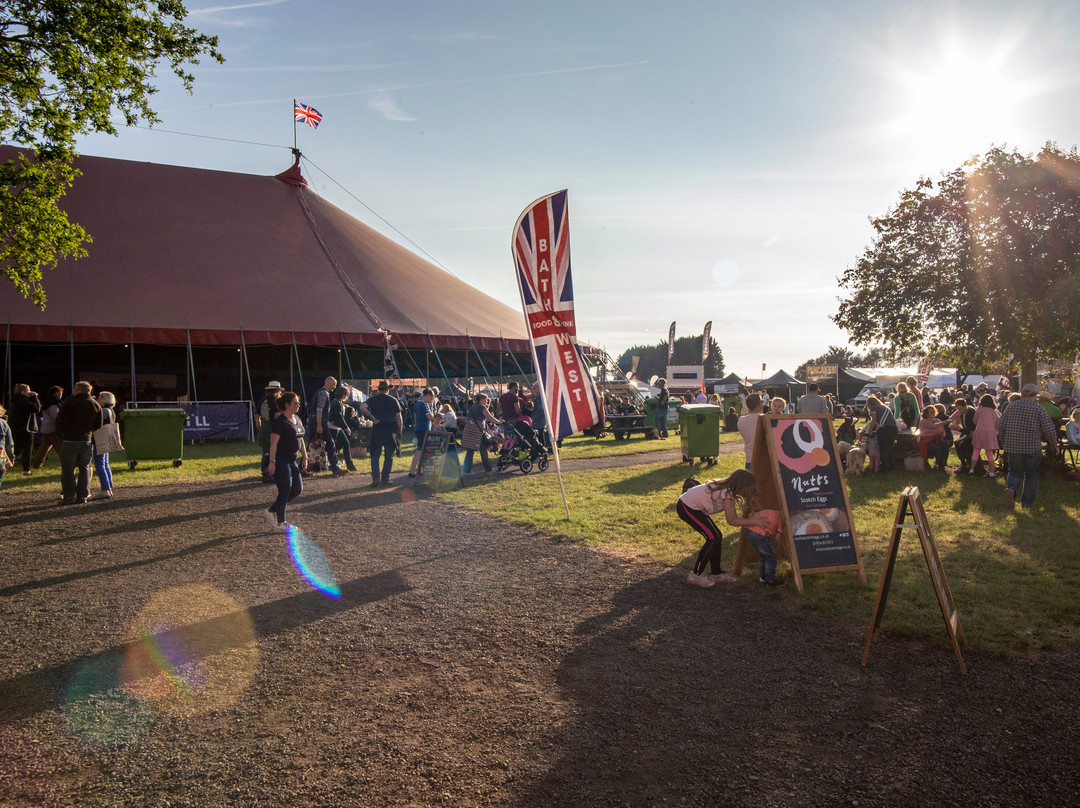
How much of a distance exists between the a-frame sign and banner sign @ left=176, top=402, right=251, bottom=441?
16.5 meters

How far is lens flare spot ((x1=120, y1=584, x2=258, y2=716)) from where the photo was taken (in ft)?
12.9

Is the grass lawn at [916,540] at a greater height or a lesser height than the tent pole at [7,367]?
lesser

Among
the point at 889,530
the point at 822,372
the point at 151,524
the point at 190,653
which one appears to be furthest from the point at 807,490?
the point at 822,372

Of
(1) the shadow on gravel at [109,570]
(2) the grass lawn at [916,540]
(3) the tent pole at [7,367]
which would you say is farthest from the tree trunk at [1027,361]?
A: (3) the tent pole at [7,367]

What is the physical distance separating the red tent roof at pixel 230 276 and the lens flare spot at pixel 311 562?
45.4 feet

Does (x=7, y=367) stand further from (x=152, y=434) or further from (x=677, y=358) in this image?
(x=677, y=358)

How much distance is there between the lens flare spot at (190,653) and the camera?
393 cm

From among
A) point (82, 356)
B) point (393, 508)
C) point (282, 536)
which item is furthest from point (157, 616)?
point (82, 356)

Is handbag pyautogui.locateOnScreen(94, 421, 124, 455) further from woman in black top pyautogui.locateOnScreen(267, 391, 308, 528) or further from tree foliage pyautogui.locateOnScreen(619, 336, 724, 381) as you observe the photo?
tree foliage pyautogui.locateOnScreen(619, 336, 724, 381)

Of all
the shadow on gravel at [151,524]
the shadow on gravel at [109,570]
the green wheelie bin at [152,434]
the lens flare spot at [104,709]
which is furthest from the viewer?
the green wheelie bin at [152,434]

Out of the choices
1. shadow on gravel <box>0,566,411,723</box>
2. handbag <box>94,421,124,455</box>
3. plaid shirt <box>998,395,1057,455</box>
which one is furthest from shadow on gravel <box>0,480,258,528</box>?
plaid shirt <box>998,395,1057,455</box>

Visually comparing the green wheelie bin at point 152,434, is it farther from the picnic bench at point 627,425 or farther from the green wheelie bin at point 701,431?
the picnic bench at point 627,425

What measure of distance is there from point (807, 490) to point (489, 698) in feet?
11.4

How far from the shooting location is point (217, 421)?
19312 mm
